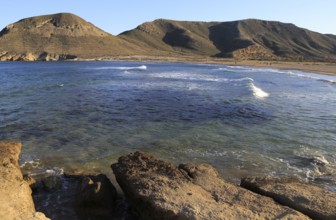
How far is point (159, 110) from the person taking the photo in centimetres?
2181

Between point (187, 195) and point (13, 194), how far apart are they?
377 centimetres

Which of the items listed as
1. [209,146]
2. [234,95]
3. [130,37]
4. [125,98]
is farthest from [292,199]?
[130,37]

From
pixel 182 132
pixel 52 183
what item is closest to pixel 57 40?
pixel 182 132

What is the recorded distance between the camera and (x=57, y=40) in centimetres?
14850

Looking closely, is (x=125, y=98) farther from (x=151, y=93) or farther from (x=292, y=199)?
(x=292, y=199)

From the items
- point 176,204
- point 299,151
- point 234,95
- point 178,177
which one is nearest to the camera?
point 176,204

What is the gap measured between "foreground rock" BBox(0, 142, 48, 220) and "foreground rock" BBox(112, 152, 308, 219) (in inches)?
82.4

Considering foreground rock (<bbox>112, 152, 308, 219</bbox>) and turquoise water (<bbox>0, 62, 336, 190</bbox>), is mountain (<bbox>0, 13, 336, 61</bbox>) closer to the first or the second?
turquoise water (<bbox>0, 62, 336, 190</bbox>)

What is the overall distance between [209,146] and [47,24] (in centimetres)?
15945

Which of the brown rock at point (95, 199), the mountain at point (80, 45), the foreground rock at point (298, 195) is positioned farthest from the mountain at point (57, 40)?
the foreground rock at point (298, 195)

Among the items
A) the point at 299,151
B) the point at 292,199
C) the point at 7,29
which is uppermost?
the point at 7,29

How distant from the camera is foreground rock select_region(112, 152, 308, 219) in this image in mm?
6688

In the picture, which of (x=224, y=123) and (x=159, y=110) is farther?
(x=159, y=110)

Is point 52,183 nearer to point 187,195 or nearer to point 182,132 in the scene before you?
point 187,195
